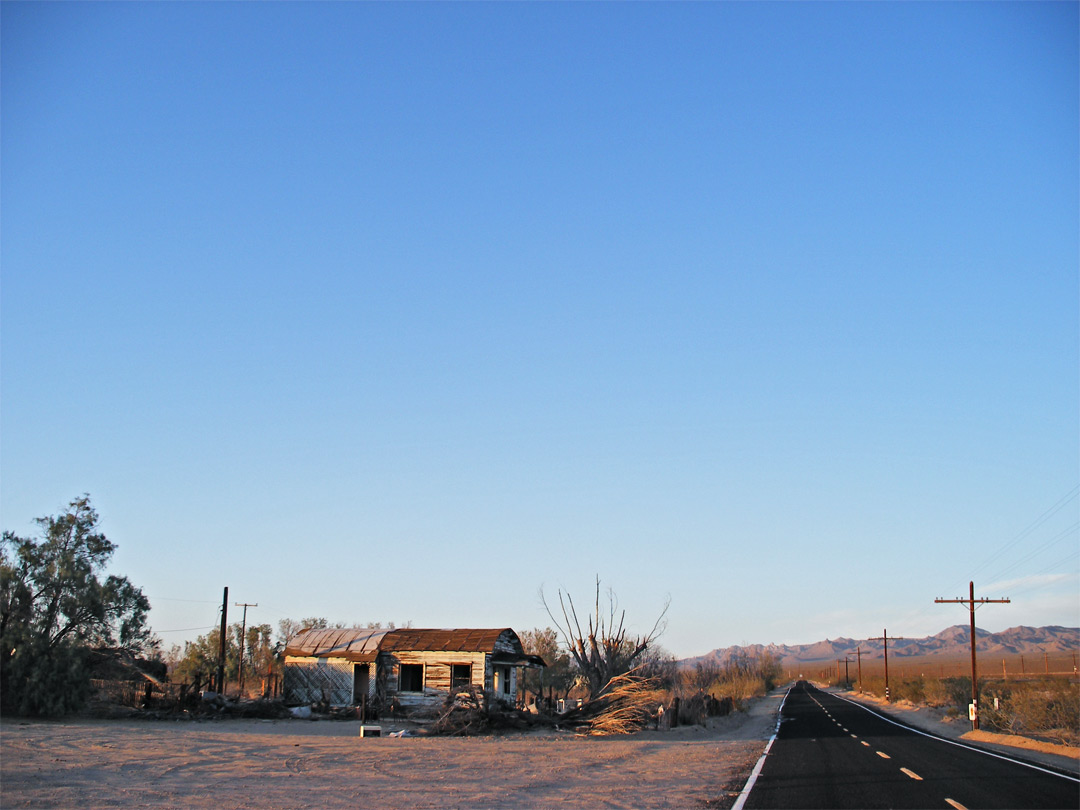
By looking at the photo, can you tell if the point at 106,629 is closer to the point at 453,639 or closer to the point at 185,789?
the point at 453,639

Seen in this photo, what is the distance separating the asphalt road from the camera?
13.2m

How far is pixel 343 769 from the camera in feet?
59.1

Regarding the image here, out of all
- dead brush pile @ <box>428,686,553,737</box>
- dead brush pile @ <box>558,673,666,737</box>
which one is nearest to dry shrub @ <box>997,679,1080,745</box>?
dead brush pile @ <box>558,673,666,737</box>

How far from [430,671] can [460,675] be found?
72.1 inches

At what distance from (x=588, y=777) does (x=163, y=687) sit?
2647 centimetres

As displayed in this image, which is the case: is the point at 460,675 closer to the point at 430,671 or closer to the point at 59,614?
the point at 430,671

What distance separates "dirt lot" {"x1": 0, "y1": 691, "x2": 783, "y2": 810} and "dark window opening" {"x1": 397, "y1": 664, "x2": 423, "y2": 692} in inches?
399

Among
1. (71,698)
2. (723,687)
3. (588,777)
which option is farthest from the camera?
(723,687)

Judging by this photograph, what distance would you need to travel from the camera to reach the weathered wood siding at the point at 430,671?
1422 inches

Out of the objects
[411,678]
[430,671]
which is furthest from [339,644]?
[430,671]

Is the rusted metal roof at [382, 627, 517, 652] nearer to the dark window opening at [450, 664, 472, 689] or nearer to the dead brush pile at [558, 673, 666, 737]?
the dark window opening at [450, 664, 472, 689]

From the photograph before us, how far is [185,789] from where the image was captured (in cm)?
1438

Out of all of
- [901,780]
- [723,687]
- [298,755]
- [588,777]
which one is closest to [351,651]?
[298,755]

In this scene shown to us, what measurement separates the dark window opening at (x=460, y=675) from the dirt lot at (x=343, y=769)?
350 inches
